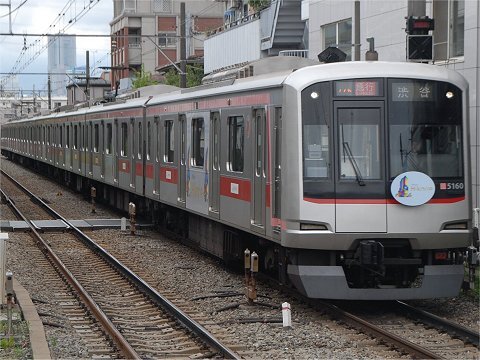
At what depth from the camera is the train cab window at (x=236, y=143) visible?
13523 millimetres

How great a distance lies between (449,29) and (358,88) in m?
7.75

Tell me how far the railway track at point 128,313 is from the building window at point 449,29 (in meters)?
7.12

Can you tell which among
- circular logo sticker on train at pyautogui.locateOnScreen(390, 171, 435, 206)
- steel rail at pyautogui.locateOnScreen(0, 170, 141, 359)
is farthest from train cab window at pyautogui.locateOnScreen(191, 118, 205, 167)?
circular logo sticker on train at pyautogui.locateOnScreen(390, 171, 435, 206)

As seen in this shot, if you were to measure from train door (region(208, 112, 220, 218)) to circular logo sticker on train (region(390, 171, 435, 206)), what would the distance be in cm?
427

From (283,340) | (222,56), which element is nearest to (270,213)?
(283,340)

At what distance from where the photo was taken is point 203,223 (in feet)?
55.8

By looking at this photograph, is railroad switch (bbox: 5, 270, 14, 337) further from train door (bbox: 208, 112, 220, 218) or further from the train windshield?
train door (bbox: 208, 112, 220, 218)

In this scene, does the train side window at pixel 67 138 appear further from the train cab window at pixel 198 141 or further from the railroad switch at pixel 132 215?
the train cab window at pixel 198 141

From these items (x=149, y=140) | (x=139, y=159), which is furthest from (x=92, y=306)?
(x=139, y=159)

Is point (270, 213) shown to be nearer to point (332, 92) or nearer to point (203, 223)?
point (332, 92)

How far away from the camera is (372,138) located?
11109 millimetres

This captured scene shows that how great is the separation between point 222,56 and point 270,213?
28.9 metres

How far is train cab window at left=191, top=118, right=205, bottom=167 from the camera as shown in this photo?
1586 cm

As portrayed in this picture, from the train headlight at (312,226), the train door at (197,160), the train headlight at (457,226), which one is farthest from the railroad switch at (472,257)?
the train door at (197,160)
